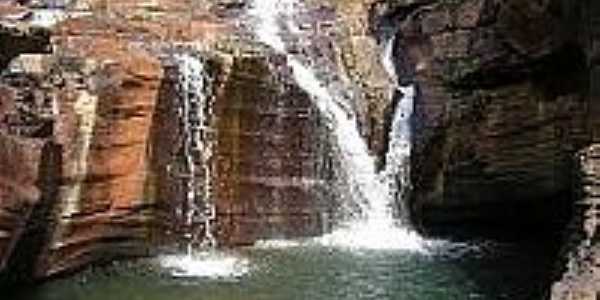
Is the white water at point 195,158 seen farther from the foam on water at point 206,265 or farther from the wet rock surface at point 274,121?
the wet rock surface at point 274,121

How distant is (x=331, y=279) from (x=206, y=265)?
2673 millimetres

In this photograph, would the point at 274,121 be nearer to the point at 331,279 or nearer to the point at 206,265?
the point at 206,265

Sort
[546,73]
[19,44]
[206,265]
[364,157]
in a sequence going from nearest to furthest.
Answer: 1. [206,265]
2. [19,44]
3. [546,73]
4. [364,157]

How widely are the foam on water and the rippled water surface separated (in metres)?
0.17

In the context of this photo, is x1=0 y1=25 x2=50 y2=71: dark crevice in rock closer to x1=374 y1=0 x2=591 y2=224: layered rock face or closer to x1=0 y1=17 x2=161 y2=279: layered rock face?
x1=0 y1=17 x2=161 y2=279: layered rock face

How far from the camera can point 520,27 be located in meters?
25.6

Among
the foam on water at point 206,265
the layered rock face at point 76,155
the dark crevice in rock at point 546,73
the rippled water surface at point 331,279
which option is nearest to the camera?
the layered rock face at point 76,155

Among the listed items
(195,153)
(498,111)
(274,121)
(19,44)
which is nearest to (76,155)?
(19,44)

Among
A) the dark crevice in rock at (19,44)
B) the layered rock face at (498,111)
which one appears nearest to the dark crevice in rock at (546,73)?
the layered rock face at (498,111)

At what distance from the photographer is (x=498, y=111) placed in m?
25.3

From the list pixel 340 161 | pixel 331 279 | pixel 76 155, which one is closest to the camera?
pixel 76 155

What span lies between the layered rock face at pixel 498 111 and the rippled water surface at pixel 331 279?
1.61 m

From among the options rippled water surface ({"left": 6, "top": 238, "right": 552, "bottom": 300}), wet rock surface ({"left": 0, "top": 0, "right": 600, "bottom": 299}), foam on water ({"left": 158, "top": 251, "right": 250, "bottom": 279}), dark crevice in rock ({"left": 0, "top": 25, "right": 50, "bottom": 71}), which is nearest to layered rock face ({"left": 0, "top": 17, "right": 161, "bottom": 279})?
wet rock surface ({"left": 0, "top": 0, "right": 600, "bottom": 299})

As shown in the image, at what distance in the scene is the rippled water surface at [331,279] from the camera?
2052 cm
